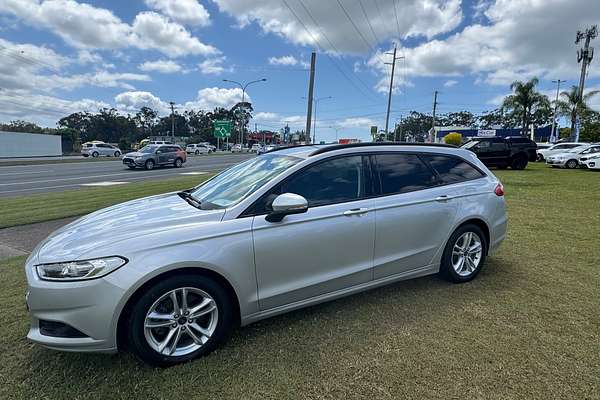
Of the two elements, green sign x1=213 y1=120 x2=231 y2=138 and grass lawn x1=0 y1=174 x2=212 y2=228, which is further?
green sign x1=213 y1=120 x2=231 y2=138

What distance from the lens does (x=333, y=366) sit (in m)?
2.54

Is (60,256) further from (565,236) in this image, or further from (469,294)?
(565,236)

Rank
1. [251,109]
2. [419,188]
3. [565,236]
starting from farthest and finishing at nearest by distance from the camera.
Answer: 1. [251,109]
2. [565,236]
3. [419,188]

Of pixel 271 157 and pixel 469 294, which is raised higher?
pixel 271 157

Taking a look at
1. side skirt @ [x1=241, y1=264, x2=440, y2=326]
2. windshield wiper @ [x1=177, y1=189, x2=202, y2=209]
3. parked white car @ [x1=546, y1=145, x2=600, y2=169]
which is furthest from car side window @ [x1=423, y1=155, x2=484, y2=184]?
parked white car @ [x1=546, y1=145, x2=600, y2=169]

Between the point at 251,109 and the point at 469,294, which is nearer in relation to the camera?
the point at 469,294

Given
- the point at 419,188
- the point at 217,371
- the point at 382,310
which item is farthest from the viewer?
the point at 419,188

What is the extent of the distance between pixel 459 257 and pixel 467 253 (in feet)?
0.36

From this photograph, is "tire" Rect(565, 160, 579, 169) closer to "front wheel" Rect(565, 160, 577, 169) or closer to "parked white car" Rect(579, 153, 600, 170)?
"front wheel" Rect(565, 160, 577, 169)

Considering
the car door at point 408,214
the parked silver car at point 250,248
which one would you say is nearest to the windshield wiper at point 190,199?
the parked silver car at point 250,248

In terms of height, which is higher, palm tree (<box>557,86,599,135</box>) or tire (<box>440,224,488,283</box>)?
palm tree (<box>557,86,599,135</box>)

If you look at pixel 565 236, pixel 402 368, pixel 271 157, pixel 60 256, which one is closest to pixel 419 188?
pixel 271 157

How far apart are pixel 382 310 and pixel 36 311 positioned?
2.75m

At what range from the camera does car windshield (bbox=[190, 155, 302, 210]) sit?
3.03m
